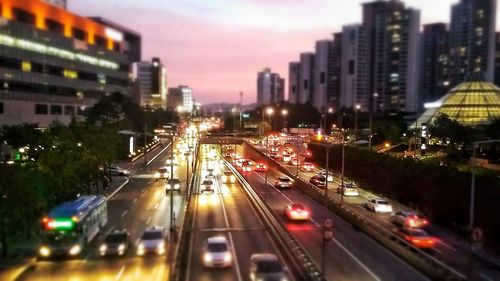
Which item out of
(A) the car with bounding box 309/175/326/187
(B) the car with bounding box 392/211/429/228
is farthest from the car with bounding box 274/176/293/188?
(B) the car with bounding box 392/211/429/228

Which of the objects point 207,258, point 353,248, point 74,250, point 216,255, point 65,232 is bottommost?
point 353,248

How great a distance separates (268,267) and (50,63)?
350 feet

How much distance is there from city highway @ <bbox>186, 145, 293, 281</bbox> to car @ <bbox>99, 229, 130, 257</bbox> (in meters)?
4.01

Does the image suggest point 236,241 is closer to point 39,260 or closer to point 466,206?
point 39,260

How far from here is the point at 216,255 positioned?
27.9 m

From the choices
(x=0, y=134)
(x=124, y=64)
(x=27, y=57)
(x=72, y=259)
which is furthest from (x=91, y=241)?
(x=124, y=64)

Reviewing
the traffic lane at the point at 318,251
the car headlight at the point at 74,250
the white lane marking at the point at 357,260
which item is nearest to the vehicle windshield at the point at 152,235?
the car headlight at the point at 74,250

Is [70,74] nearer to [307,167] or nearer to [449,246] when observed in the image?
[307,167]

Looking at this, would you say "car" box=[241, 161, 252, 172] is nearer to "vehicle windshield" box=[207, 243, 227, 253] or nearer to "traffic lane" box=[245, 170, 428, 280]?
"traffic lane" box=[245, 170, 428, 280]

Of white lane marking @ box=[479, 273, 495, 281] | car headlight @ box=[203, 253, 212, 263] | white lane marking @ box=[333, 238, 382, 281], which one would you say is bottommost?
white lane marking @ box=[479, 273, 495, 281]

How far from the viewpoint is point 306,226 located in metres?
40.9

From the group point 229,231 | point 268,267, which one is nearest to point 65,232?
point 229,231

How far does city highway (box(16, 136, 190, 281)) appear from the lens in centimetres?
2748

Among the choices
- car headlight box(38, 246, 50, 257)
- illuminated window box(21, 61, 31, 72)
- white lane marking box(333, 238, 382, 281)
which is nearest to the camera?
white lane marking box(333, 238, 382, 281)
